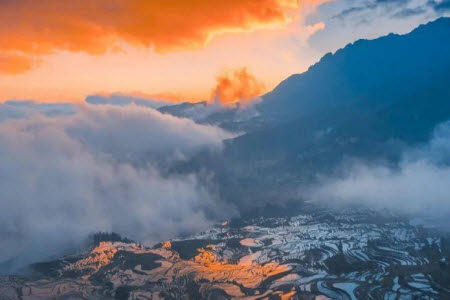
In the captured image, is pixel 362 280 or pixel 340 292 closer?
pixel 340 292

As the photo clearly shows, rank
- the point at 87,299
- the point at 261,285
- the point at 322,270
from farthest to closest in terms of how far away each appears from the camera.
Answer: the point at 322,270, the point at 261,285, the point at 87,299

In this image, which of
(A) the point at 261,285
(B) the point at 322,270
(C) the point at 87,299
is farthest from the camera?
(B) the point at 322,270

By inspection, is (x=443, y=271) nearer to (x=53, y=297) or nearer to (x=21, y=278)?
(x=53, y=297)

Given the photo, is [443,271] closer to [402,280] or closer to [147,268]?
[402,280]

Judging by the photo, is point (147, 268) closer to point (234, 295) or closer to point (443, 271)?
point (234, 295)

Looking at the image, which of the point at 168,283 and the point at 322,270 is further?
the point at 322,270

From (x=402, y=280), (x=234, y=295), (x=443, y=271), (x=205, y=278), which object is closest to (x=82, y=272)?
(x=205, y=278)

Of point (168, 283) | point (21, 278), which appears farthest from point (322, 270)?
point (21, 278)
